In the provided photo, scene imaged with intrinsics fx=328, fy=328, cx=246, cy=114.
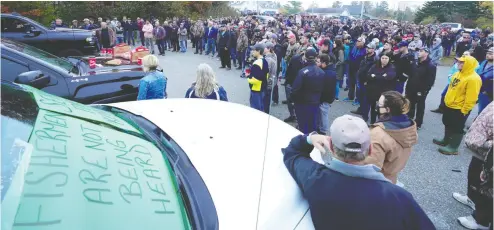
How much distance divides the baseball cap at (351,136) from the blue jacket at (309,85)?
3007 millimetres

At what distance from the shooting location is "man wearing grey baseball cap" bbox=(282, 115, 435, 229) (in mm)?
1466

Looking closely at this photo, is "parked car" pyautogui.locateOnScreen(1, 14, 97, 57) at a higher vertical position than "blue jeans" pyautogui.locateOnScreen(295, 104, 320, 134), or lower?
higher

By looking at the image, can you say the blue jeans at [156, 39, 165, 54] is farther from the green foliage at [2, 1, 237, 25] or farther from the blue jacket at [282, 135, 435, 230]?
the blue jacket at [282, 135, 435, 230]

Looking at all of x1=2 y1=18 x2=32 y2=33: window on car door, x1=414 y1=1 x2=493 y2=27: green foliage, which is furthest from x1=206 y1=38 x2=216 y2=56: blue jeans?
x1=414 y1=1 x2=493 y2=27: green foliage

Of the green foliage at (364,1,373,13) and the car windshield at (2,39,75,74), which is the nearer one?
the car windshield at (2,39,75,74)

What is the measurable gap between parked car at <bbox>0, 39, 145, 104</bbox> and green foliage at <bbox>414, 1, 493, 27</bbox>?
121 ft

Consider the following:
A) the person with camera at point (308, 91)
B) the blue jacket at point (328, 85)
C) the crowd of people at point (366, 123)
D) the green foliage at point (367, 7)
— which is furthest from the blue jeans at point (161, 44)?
the green foliage at point (367, 7)

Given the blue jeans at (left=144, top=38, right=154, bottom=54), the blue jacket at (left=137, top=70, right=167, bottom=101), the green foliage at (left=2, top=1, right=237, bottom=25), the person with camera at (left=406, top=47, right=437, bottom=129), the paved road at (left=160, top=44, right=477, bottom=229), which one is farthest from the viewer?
the green foliage at (left=2, top=1, right=237, bottom=25)

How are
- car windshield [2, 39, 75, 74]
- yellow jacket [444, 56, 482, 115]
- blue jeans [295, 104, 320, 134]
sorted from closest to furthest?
1. car windshield [2, 39, 75, 74]
2. yellow jacket [444, 56, 482, 115]
3. blue jeans [295, 104, 320, 134]

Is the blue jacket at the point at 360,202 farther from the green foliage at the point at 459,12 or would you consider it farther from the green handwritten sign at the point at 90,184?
the green foliage at the point at 459,12

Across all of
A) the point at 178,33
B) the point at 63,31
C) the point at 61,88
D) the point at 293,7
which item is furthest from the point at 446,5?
the point at 293,7

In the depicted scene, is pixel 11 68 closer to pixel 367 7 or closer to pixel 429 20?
pixel 429 20

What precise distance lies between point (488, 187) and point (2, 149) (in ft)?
11.1

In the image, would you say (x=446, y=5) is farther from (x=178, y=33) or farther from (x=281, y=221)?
(x=281, y=221)
